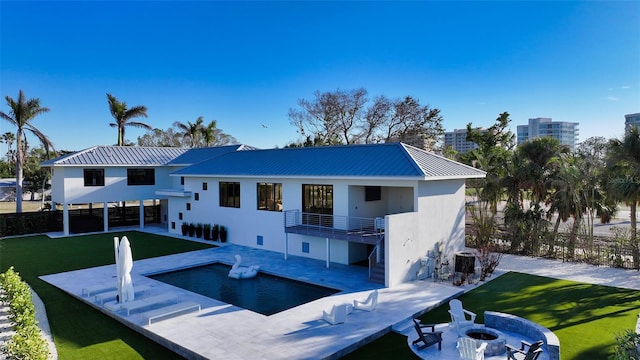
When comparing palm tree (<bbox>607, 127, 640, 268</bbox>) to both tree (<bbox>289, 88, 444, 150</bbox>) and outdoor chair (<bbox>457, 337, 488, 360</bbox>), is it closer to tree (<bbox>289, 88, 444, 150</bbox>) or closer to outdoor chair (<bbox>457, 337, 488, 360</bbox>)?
outdoor chair (<bbox>457, 337, 488, 360</bbox>)

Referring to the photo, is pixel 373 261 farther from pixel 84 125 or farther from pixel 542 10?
pixel 84 125

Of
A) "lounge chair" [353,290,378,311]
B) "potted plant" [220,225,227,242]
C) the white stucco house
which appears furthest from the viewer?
"potted plant" [220,225,227,242]

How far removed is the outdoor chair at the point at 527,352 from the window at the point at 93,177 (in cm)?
2850

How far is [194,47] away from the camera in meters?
30.5

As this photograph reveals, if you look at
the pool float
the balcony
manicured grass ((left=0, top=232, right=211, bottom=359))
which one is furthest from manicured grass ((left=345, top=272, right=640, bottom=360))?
the pool float

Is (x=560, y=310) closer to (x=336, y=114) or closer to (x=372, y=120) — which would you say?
(x=372, y=120)

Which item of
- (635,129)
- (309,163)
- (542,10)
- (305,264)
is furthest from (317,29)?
(635,129)

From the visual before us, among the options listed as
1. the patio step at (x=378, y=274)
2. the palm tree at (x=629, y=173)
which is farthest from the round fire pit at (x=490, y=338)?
the palm tree at (x=629, y=173)

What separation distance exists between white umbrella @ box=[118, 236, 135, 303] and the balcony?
26.0 ft

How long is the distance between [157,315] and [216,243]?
12824mm

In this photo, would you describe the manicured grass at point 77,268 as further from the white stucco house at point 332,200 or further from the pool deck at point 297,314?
the white stucco house at point 332,200

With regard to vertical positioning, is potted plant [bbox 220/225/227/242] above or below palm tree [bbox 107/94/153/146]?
below

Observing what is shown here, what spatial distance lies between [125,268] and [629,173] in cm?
2051

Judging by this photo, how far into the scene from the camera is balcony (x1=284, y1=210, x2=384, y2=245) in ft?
55.0
